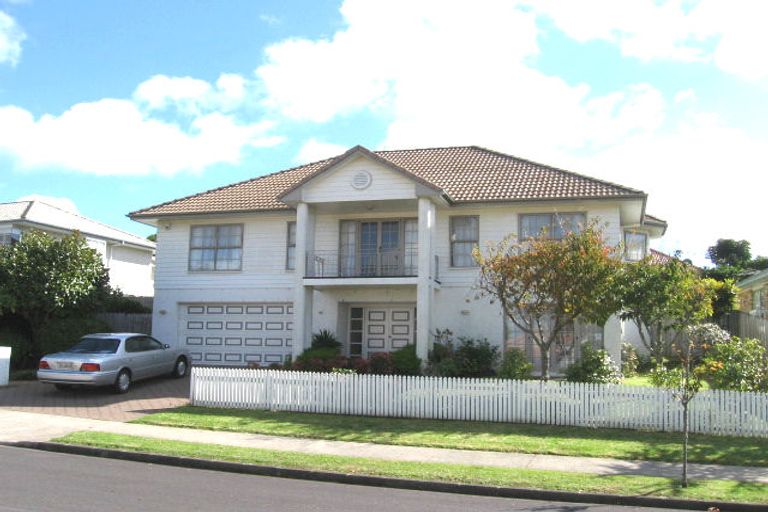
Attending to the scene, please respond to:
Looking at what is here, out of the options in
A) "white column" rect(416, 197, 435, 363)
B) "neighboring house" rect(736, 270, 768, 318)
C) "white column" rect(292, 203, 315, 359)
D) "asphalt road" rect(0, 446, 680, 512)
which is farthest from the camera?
"neighboring house" rect(736, 270, 768, 318)

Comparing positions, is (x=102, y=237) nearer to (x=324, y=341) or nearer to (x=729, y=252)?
(x=324, y=341)

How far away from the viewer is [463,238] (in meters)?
20.0

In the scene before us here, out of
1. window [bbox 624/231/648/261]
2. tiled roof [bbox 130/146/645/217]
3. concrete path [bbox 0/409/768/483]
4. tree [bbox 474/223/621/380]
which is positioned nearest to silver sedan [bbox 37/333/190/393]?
concrete path [bbox 0/409/768/483]

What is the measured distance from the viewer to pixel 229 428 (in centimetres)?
1304

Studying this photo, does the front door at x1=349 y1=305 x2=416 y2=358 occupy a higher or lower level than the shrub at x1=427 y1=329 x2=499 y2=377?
higher

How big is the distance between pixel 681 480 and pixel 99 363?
12612 millimetres

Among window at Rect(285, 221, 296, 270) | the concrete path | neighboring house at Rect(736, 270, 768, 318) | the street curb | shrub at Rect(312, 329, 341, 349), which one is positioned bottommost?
the street curb

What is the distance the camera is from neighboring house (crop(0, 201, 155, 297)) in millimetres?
25984

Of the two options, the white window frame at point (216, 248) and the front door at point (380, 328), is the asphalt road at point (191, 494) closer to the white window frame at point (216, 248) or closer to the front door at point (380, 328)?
the front door at point (380, 328)

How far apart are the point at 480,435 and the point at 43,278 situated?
46.8 feet

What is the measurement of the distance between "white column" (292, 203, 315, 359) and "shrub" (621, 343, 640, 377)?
30.4 ft

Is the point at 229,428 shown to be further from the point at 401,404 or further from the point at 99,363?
the point at 99,363

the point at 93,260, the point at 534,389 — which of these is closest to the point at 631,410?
the point at 534,389

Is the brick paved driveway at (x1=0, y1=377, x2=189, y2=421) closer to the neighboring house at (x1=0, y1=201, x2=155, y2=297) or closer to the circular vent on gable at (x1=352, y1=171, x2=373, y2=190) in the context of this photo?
the circular vent on gable at (x1=352, y1=171, x2=373, y2=190)
